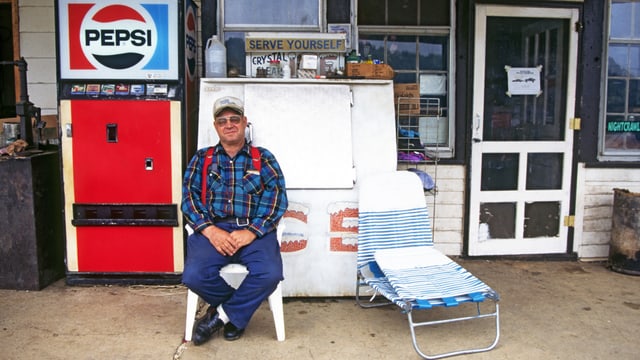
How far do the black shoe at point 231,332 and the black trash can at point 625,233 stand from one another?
3240mm

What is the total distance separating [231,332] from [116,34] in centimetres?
219

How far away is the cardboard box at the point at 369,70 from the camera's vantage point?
4.06 m

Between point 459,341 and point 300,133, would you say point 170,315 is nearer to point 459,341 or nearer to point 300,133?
point 300,133

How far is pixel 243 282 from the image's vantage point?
10.5 feet

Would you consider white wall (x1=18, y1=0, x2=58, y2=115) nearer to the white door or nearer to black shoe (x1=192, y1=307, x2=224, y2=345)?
black shoe (x1=192, y1=307, x2=224, y2=345)

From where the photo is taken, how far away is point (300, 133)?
3.85 meters

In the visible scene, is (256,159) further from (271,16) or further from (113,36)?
(271,16)

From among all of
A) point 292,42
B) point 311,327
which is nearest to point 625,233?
point 311,327

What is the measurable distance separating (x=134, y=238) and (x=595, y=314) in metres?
3.16

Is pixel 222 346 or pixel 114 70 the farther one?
pixel 114 70

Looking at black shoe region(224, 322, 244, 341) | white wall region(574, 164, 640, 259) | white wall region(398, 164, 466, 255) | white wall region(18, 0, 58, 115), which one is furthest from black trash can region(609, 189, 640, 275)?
white wall region(18, 0, 58, 115)

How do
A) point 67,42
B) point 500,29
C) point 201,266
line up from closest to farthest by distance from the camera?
1. point 201,266
2. point 67,42
3. point 500,29

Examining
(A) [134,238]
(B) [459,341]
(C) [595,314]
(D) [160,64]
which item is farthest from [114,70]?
(C) [595,314]

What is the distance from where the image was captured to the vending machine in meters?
3.97
